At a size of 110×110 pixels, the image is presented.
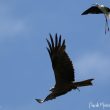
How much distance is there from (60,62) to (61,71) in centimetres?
36

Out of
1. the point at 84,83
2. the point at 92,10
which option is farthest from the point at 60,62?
the point at 92,10

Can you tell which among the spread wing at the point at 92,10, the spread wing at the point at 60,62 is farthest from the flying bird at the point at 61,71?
the spread wing at the point at 92,10

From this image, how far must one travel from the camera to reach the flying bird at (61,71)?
834cm

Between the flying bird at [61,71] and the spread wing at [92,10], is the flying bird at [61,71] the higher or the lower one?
the lower one

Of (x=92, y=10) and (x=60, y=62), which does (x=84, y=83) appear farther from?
(x=92, y=10)

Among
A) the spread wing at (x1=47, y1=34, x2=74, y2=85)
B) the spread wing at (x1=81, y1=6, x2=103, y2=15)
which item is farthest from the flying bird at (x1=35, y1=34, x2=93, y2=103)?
the spread wing at (x1=81, y1=6, x2=103, y2=15)

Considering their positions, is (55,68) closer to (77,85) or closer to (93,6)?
(77,85)

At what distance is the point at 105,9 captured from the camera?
5.61 m

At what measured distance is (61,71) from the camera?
9.39 metres

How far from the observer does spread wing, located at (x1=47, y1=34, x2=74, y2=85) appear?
29.6 ft

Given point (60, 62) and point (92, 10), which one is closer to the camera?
point (92, 10)

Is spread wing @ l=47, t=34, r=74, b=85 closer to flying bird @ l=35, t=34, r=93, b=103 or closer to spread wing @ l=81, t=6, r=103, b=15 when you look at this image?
flying bird @ l=35, t=34, r=93, b=103

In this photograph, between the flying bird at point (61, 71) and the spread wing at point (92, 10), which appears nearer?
the spread wing at point (92, 10)

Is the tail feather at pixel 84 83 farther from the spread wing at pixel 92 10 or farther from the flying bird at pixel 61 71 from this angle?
the spread wing at pixel 92 10
